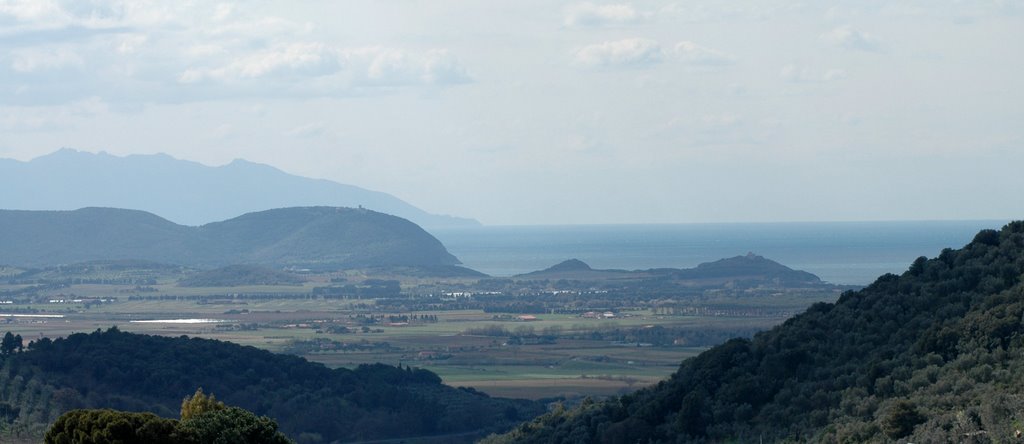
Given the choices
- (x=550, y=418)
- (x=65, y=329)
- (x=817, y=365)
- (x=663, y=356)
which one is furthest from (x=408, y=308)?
(x=817, y=365)

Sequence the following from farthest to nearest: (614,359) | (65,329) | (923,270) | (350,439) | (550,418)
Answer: (65,329), (614,359), (350,439), (550,418), (923,270)

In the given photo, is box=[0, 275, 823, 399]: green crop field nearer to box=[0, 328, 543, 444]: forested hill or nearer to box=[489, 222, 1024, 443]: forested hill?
box=[0, 328, 543, 444]: forested hill

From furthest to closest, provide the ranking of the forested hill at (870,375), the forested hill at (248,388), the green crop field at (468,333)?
the green crop field at (468,333), the forested hill at (248,388), the forested hill at (870,375)

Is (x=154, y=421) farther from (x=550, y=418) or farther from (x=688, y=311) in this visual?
A: (x=688, y=311)

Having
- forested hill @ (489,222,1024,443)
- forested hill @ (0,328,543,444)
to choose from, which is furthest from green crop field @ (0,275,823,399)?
forested hill @ (489,222,1024,443)

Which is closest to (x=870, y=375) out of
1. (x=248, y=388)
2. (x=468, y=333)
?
(x=248, y=388)

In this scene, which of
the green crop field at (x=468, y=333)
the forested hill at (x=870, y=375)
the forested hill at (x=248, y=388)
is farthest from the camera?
the green crop field at (x=468, y=333)

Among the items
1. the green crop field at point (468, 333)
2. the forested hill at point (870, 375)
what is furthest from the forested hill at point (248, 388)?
the forested hill at point (870, 375)

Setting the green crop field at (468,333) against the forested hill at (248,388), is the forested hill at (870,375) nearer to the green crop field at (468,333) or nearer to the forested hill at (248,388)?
the forested hill at (248,388)
